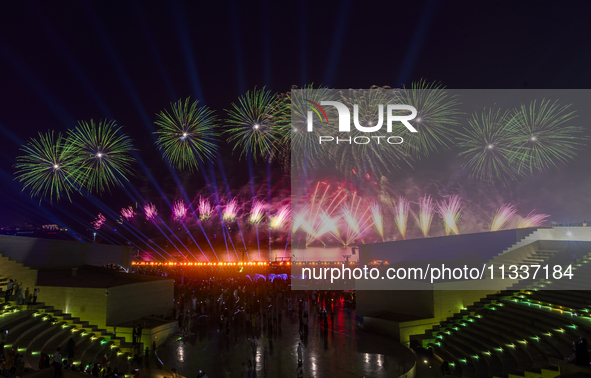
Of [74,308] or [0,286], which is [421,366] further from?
[0,286]

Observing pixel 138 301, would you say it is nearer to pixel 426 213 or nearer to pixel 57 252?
pixel 57 252

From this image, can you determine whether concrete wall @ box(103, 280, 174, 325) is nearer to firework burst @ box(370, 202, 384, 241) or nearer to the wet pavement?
the wet pavement

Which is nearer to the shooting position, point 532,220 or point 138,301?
point 138,301

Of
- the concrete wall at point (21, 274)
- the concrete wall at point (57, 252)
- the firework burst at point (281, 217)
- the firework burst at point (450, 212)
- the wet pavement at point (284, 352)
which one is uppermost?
the firework burst at point (281, 217)

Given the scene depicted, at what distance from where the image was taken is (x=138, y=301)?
1812 cm

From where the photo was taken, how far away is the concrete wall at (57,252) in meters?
20.7

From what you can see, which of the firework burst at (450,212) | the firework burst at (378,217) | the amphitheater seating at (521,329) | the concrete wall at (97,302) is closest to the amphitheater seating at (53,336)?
the concrete wall at (97,302)

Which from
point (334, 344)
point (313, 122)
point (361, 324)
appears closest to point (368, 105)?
point (313, 122)

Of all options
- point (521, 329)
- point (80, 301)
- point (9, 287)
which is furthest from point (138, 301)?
point (521, 329)

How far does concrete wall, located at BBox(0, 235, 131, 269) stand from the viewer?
67.9 feet

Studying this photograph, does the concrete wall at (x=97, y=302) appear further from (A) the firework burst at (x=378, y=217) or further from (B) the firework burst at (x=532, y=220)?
(B) the firework burst at (x=532, y=220)

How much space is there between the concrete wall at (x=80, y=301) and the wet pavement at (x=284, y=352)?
3549 mm

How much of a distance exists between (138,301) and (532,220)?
1103 inches

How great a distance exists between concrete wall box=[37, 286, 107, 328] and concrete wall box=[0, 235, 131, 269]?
4.82 m
